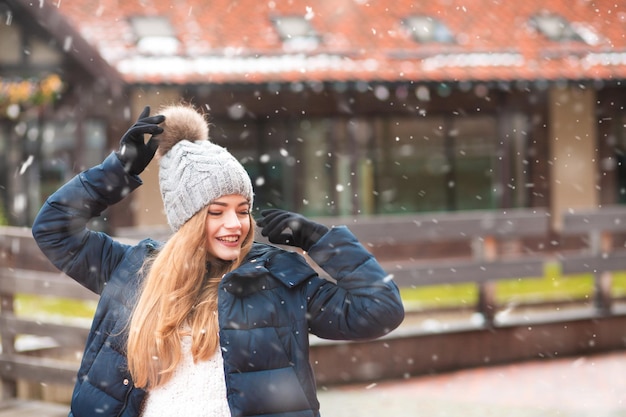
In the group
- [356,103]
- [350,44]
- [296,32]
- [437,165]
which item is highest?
[296,32]

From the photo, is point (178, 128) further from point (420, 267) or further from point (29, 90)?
point (29, 90)

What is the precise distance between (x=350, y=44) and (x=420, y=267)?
328 inches

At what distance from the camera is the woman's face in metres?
2.70

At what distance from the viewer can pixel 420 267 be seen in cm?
732

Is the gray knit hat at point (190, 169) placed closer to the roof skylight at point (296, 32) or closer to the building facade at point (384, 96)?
the building facade at point (384, 96)

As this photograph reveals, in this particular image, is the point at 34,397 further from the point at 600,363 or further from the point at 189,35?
the point at 189,35

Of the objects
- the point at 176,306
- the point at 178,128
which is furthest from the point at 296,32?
the point at 176,306

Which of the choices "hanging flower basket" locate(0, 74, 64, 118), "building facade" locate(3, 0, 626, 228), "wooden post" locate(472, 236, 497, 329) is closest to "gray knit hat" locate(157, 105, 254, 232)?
"wooden post" locate(472, 236, 497, 329)

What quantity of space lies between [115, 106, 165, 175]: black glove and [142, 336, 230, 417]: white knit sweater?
573 millimetres

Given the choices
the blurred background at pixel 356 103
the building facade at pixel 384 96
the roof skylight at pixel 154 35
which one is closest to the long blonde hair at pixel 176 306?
the blurred background at pixel 356 103

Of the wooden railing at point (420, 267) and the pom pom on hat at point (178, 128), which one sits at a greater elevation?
the pom pom on hat at point (178, 128)

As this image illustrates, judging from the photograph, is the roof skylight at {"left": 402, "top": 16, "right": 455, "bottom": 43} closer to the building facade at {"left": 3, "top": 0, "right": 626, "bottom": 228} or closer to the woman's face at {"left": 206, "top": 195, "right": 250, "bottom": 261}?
the building facade at {"left": 3, "top": 0, "right": 626, "bottom": 228}

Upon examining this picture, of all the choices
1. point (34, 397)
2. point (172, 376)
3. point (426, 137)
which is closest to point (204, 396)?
point (172, 376)

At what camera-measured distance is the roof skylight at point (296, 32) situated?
14.7m
